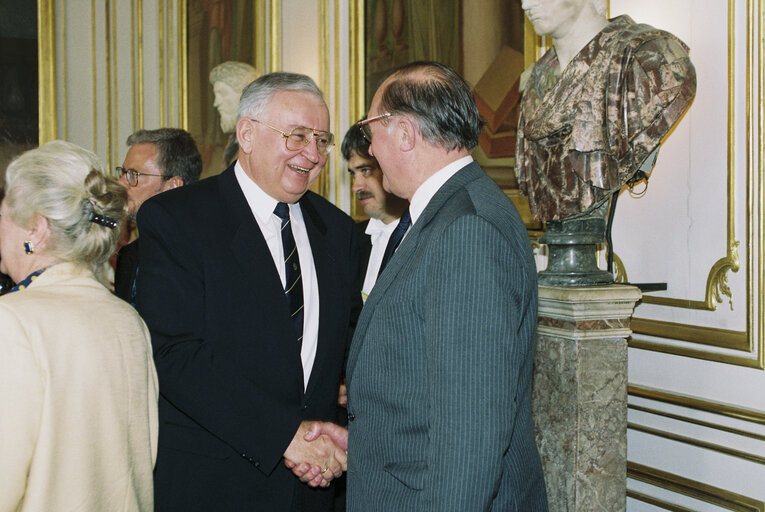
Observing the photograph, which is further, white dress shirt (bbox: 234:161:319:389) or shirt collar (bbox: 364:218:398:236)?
shirt collar (bbox: 364:218:398:236)

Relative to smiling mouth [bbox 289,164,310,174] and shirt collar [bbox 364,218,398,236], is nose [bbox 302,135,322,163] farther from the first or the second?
shirt collar [bbox 364,218,398,236]

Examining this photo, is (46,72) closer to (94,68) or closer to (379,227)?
(94,68)

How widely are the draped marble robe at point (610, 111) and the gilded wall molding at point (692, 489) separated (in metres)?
1.21

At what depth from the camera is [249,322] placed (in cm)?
209

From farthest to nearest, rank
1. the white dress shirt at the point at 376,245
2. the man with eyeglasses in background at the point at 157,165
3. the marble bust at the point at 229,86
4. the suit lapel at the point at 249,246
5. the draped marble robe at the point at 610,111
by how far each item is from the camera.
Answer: the marble bust at the point at 229,86 < the man with eyeglasses in background at the point at 157,165 < the white dress shirt at the point at 376,245 < the draped marble robe at the point at 610,111 < the suit lapel at the point at 249,246

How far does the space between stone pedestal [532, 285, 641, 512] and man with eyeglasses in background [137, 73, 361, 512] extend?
82 centimetres

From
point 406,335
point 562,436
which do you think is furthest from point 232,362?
point 562,436

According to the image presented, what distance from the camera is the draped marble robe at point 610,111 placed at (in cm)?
250

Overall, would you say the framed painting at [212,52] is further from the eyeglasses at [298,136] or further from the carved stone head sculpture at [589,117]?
the eyeglasses at [298,136]

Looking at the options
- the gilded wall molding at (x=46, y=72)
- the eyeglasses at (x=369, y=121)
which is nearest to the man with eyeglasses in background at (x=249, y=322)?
the eyeglasses at (x=369, y=121)

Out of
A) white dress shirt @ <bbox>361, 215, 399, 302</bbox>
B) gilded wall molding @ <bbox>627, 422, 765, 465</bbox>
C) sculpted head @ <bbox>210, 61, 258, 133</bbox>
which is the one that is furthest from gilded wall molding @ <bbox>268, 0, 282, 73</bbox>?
gilded wall molding @ <bbox>627, 422, 765, 465</bbox>

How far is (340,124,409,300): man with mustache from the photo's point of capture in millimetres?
3287

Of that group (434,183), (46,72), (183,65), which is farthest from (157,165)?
(46,72)

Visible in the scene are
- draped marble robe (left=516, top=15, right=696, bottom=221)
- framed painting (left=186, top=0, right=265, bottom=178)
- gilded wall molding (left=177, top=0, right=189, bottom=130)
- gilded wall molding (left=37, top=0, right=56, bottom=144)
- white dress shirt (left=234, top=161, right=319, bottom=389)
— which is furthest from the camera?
gilded wall molding (left=177, top=0, right=189, bottom=130)
